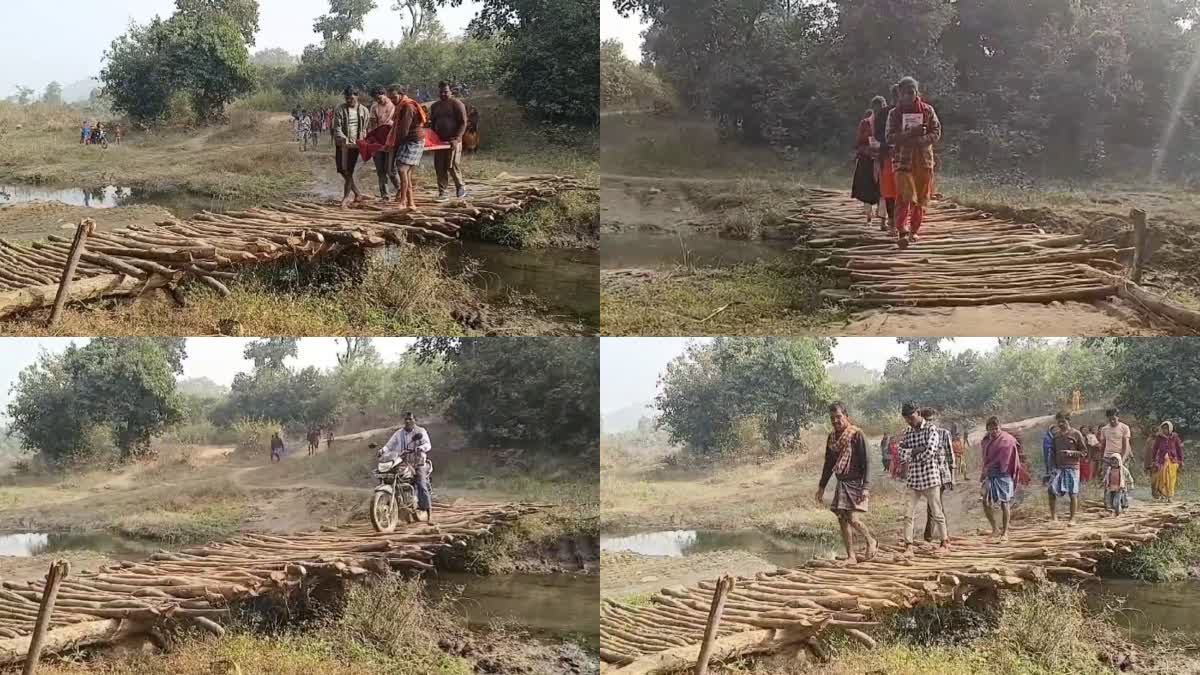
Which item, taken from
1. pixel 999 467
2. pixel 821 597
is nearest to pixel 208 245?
pixel 821 597

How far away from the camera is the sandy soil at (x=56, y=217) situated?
12695 mm

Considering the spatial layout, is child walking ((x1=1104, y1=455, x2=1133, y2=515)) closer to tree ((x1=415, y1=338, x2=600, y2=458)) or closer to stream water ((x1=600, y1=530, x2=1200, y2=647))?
stream water ((x1=600, y1=530, x2=1200, y2=647))

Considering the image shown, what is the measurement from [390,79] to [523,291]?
1122 cm

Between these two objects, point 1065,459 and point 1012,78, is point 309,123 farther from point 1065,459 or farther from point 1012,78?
point 1065,459

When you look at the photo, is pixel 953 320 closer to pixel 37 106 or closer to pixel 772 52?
pixel 772 52

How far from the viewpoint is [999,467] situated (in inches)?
283

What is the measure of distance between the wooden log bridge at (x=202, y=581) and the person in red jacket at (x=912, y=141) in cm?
501

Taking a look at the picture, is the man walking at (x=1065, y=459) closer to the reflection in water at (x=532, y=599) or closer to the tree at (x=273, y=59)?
the reflection in water at (x=532, y=599)

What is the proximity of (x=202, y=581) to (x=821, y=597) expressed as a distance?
13.1ft

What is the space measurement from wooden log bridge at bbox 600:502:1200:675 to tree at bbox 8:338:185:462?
9586 millimetres

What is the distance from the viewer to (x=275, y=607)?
22.8 feet

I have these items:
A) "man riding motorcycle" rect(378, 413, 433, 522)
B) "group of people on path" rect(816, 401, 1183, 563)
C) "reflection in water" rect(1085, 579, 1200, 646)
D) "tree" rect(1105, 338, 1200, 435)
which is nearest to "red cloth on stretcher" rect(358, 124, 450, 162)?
"man riding motorcycle" rect(378, 413, 433, 522)

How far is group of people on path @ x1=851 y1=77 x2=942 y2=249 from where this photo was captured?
24.6 ft

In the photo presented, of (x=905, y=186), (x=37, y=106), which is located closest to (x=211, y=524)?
(x=905, y=186)
